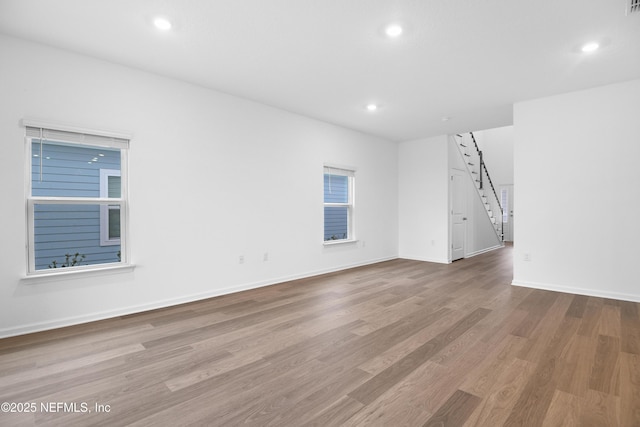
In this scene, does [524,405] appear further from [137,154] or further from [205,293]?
[137,154]

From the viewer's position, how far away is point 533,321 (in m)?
3.10

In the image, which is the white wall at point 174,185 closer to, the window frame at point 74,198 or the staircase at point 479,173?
the window frame at point 74,198

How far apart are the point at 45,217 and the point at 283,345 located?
2617 millimetres

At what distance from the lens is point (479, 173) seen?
9.02m

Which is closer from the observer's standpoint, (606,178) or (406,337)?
(406,337)

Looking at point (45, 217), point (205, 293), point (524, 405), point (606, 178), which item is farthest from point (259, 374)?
point (606, 178)

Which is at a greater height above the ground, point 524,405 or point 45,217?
point 45,217

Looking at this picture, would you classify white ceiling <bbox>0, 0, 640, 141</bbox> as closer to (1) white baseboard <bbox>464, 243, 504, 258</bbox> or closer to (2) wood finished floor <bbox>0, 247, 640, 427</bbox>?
(2) wood finished floor <bbox>0, 247, 640, 427</bbox>

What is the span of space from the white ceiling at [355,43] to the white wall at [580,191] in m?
0.34

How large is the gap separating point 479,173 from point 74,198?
932cm

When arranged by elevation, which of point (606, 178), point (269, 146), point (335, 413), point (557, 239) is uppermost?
point (269, 146)

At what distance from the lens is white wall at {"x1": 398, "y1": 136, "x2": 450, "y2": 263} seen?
640cm

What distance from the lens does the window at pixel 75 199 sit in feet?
9.59

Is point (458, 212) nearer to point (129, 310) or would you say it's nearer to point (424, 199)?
point (424, 199)
